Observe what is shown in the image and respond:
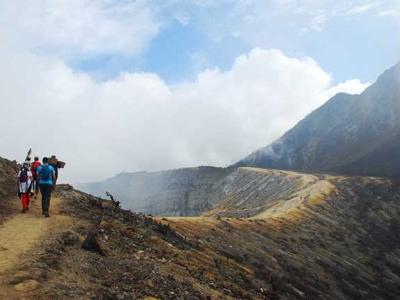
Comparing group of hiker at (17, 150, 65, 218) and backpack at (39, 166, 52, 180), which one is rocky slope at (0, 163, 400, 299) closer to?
group of hiker at (17, 150, 65, 218)

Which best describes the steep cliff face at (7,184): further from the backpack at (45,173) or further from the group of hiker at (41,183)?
the backpack at (45,173)

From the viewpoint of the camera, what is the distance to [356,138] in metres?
174

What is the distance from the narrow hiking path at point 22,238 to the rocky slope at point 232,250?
9 cm

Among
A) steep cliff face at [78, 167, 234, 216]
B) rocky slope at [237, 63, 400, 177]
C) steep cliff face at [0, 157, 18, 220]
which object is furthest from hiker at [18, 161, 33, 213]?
rocky slope at [237, 63, 400, 177]

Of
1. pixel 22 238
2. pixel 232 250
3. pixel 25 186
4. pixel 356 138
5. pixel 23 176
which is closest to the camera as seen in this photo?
pixel 22 238

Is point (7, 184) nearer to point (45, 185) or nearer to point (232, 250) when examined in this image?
point (45, 185)

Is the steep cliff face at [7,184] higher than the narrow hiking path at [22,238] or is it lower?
higher

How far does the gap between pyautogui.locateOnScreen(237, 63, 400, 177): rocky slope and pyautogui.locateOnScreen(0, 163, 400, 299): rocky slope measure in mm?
52980

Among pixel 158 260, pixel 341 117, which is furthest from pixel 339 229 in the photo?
pixel 341 117

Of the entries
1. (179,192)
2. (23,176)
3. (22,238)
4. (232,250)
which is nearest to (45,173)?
(23,176)

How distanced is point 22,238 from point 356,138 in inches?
6519

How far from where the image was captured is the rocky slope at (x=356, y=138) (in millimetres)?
151875

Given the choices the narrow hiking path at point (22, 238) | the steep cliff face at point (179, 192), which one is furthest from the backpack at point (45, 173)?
the steep cliff face at point (179, 192)

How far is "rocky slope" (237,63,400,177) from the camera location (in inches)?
5979
